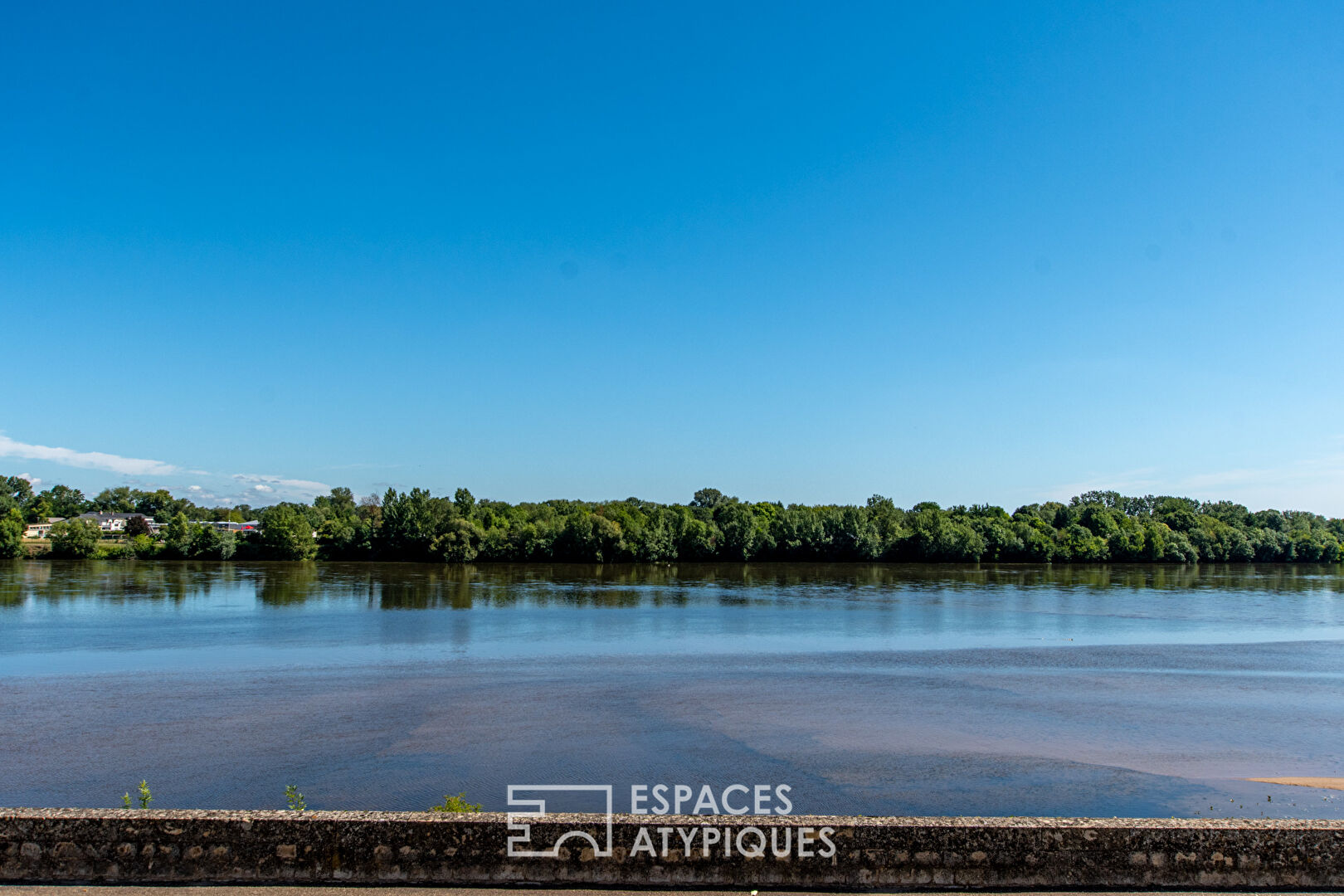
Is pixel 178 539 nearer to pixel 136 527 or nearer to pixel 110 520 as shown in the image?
pixel 136 527

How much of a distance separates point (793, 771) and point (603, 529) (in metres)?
86.1

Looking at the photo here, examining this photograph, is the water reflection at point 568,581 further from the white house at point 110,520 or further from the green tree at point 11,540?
the white house at point 110,520

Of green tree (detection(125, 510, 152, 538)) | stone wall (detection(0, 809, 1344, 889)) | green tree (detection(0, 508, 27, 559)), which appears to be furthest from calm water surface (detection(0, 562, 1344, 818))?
green tree (detection(125, 510, 152, 538))

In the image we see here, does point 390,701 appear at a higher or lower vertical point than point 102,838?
lower

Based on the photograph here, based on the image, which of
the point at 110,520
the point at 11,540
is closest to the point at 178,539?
the point at 11,540

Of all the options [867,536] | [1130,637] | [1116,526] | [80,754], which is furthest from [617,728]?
[1116,526]

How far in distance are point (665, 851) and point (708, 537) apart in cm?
10140

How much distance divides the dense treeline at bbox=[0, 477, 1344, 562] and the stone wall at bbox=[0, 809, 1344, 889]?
9464 centimetres

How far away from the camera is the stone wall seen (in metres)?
5.97

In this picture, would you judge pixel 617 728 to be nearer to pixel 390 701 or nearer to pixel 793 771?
pixel 793 771

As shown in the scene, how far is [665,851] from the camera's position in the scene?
6.16m

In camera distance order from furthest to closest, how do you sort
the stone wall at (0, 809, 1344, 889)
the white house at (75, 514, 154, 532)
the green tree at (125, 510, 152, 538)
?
1. the white house at (75, 514, 154, 532)
2. the green tree at (125, 510, 152, 538)
3. the stone wall at (0, 809, 1344, 889)

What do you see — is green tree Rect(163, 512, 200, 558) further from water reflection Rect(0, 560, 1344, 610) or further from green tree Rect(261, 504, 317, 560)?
green tree Rect(261, 504, 317, 560)

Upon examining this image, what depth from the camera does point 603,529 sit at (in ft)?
333
